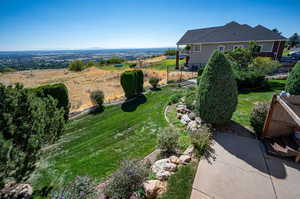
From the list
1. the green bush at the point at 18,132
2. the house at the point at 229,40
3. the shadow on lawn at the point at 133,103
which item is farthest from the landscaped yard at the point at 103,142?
the house at the point at 229,40

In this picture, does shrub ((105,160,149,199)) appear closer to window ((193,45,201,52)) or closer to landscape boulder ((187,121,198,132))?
landscape boulder ((187,121,198,132))

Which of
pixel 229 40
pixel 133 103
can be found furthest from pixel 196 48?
pixel 133 103

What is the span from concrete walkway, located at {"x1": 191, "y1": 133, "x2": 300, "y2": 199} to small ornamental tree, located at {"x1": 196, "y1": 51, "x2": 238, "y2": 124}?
112 centimetres

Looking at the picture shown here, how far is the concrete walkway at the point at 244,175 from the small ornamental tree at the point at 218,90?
Result: 3.67 ft

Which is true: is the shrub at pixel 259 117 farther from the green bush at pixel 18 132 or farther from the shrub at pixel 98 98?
the shrub at pixel 98 98

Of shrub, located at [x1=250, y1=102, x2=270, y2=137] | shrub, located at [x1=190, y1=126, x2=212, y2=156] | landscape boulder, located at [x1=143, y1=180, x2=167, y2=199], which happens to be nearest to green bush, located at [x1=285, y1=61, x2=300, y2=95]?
shrub, located at [x1=250, y1=102, x2=270, y2=137]

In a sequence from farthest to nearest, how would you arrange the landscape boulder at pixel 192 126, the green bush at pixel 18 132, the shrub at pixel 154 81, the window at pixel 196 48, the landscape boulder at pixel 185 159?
the window at pixel 196 48, the shrub at pixel 154 81, the landscape boulder at pixel 192 126, the landscape boulder at pixel 185 159, the green bush at pixel 18 132

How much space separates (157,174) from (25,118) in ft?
9.87

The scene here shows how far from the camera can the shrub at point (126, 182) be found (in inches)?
116

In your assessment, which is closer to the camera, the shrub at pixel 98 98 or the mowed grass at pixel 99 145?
the mowed grass at pixel 99 145

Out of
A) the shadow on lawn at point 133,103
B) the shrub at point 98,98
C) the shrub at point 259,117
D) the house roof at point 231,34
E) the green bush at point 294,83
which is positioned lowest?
the shadow on lawn at point 133,103

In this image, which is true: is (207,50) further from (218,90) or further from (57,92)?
(57,92)

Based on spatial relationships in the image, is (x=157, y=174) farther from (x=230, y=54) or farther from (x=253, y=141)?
(x=230, y=54)

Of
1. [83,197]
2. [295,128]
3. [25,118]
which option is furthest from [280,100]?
[25,118]
